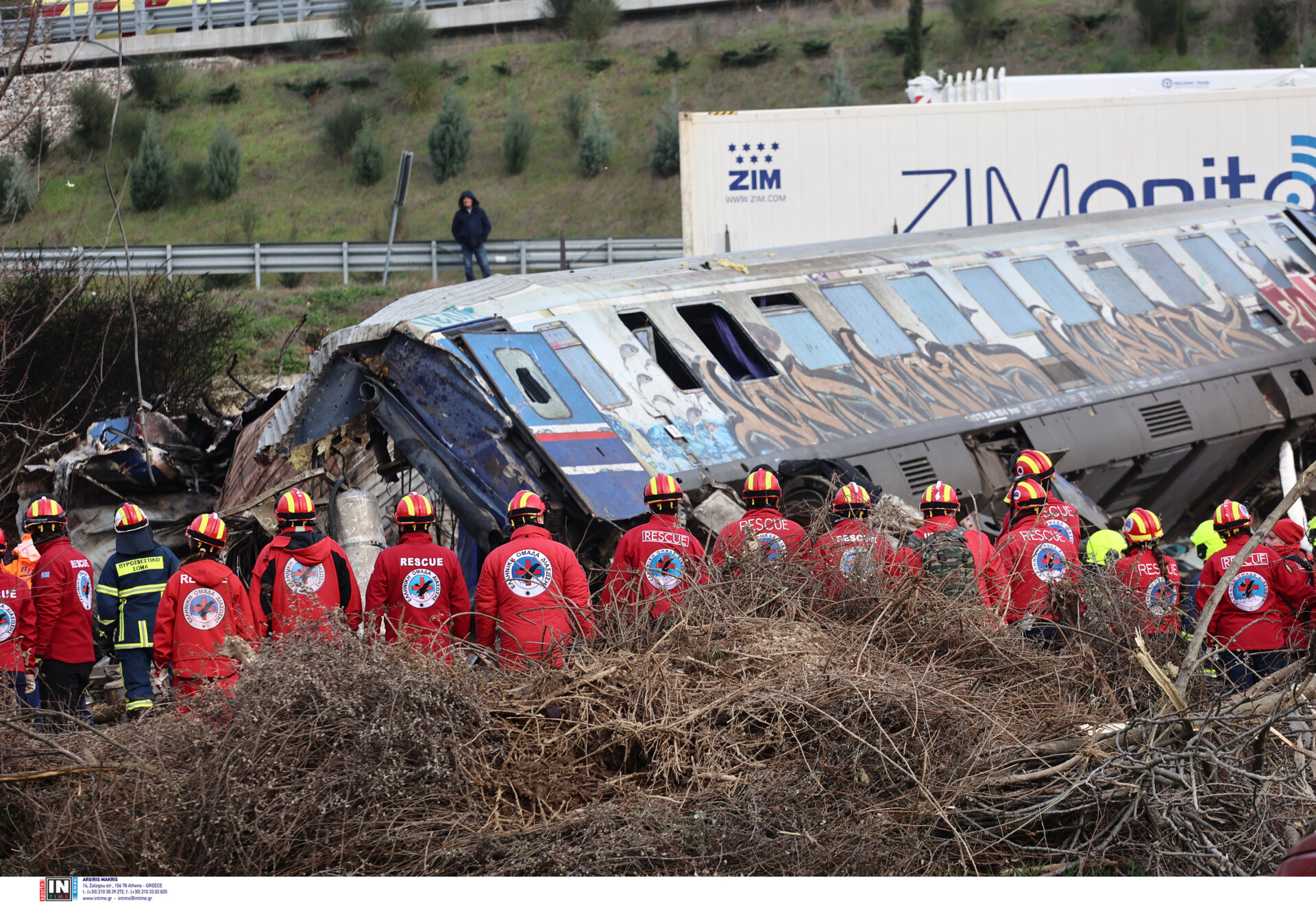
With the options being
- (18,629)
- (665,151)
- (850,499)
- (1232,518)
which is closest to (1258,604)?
(1232,518)

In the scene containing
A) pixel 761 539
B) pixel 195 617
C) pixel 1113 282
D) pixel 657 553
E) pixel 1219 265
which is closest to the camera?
pixel 195 617

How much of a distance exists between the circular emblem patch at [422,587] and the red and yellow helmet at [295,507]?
84 centimetres

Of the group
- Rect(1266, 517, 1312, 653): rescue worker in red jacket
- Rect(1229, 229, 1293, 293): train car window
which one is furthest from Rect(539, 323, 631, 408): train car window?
Rect(1229, 229, 1293, 293): train car window

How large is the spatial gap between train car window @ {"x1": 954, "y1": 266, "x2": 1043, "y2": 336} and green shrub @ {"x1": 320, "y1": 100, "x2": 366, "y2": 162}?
3384cm

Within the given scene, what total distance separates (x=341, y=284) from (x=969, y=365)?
18.8 metres

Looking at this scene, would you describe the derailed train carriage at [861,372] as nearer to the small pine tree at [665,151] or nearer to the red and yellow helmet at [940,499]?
the red and yellow helmet at [940,499]

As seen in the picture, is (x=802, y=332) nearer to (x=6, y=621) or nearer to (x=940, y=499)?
(x=940, y=499)

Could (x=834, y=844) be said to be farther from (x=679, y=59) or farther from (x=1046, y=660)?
(x=679, y=59)

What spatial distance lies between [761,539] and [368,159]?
1437 inches

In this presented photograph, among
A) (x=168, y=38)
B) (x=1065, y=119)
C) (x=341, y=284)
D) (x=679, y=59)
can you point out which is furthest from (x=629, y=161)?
(x=1065, y=119)

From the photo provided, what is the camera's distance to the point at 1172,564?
33.6 feet

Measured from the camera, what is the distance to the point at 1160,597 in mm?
8133

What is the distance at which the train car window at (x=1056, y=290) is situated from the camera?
13.8 meters

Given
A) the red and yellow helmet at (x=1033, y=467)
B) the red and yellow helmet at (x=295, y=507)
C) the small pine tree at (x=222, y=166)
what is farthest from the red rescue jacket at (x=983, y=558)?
the small pine tree at (x=222, y=166)
